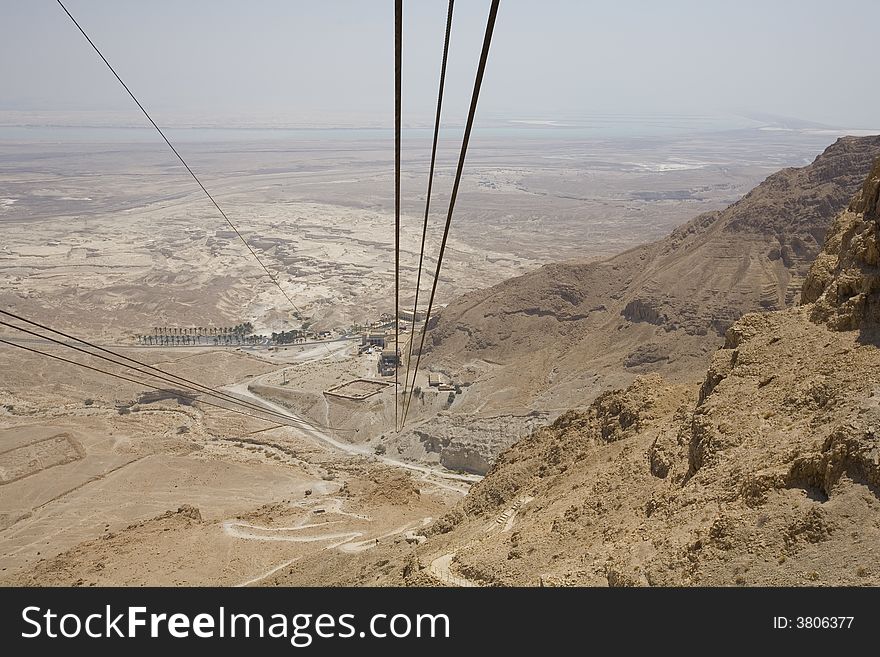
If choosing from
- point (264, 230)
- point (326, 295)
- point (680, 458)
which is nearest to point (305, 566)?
point (680, 458)

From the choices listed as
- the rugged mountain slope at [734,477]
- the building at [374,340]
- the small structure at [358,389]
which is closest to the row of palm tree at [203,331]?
the building at [374,340]

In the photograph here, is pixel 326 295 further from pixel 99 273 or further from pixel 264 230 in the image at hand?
pixel 264 230

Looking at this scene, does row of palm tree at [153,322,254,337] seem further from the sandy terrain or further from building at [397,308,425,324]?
building at [397,308,425,324]

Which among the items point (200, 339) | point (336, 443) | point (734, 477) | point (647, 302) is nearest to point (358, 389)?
point (336, 443)

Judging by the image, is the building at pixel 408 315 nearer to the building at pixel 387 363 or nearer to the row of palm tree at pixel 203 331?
the building at pixel 387 363

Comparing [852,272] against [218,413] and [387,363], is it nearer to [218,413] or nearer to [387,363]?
[218,413]

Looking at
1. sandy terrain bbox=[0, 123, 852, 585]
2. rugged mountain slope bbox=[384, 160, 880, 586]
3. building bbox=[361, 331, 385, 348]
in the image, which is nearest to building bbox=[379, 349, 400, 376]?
sandy terrain bbox=[0, 123, 852, 585]
